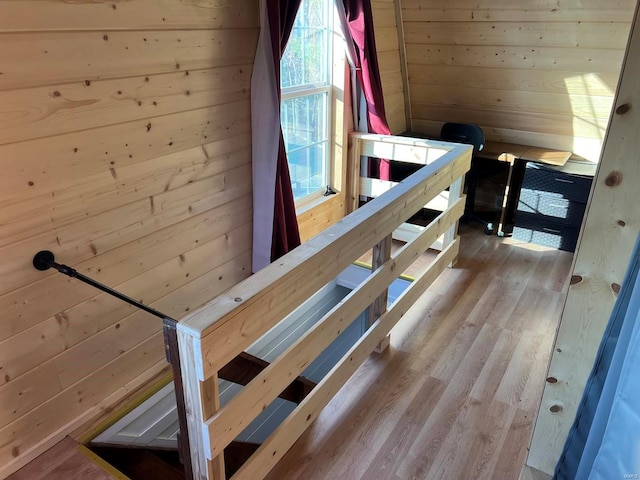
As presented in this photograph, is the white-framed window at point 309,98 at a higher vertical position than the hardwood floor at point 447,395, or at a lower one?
higher

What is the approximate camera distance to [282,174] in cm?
254

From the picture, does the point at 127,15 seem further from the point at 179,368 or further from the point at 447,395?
the point at 447,395

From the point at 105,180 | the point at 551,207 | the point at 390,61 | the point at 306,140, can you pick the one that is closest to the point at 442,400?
the point at 105,180

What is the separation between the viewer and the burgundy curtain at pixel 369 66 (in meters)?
3.02

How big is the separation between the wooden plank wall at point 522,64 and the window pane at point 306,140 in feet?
3.28

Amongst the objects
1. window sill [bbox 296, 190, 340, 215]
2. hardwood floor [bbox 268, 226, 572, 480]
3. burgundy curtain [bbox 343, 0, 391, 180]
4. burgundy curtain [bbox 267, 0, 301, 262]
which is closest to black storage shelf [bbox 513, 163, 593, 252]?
hardwood floor [bbox 268, 226, 572, 480]

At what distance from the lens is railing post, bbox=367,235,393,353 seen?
216cm

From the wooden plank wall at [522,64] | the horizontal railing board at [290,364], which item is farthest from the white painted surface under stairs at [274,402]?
the wooden plank wall at [522,64]

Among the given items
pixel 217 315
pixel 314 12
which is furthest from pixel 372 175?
pixel 217 315

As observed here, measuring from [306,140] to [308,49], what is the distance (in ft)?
1.84

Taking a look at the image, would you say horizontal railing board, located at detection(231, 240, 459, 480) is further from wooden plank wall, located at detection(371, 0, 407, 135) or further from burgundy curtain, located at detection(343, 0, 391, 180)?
wooden plank wall, located at detection(371, 0, 407, 135)

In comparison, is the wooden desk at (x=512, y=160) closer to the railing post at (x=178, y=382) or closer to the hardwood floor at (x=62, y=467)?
the railing post at (x=178, y=382)

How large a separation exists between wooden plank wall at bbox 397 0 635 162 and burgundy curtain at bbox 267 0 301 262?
1417 mm

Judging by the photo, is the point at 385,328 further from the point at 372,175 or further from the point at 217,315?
the point at 372,175
